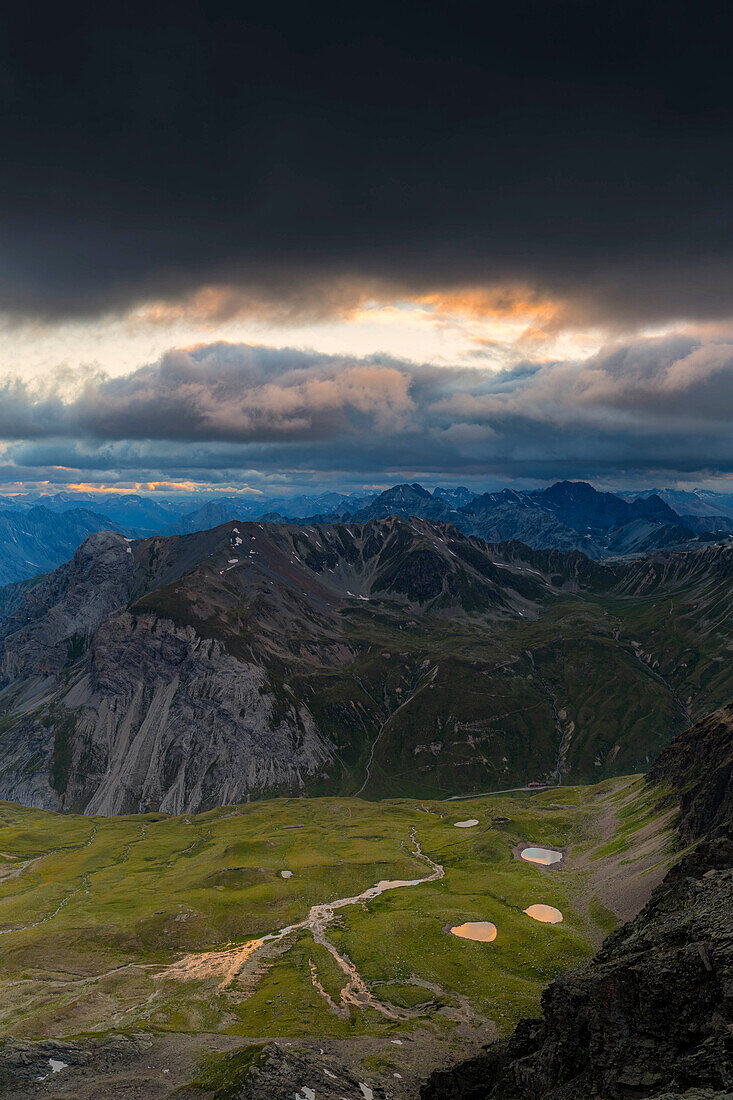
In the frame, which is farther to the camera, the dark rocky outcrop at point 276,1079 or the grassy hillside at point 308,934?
the grassy hillside at point 308,934

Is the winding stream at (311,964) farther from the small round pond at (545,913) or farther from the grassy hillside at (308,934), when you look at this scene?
the small round pond at (545,913)

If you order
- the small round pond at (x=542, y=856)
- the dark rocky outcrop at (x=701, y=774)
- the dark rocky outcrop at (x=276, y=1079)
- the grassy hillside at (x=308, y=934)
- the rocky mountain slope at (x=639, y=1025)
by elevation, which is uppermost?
the rocky mountain slope at (x=639, y=1025)

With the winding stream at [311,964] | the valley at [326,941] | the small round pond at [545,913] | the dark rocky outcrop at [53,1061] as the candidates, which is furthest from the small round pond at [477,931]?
the dark rocky outcrop at [53,1061]

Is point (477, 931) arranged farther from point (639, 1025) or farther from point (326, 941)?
point (639, 1025)

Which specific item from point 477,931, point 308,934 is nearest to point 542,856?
point 477,931

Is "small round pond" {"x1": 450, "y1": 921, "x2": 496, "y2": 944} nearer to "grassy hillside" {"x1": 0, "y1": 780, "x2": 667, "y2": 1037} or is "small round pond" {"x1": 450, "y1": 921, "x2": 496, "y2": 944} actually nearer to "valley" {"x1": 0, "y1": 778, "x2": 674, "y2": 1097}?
"valley" {"x1": 0, "y1": 778, "x2": 674, "y2": 1097}

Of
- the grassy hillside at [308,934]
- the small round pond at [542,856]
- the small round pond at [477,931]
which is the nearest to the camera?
the grassy hillside at [308,934]
